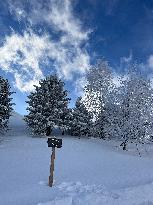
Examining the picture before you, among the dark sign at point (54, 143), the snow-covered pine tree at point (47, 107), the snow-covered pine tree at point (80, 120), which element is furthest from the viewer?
the snow-covered pine tree at point (80, 120)

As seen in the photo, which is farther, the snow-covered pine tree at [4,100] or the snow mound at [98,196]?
the snow-covered pine tree at [4,100]

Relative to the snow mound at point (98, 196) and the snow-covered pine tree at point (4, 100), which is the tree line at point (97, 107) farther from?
the snow mound at point (98, 196)

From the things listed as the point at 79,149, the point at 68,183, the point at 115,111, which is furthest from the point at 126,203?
the point at 115,111

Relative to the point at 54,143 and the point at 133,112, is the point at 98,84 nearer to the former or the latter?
the point at 133,112

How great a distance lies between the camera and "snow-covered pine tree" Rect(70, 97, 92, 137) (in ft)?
140

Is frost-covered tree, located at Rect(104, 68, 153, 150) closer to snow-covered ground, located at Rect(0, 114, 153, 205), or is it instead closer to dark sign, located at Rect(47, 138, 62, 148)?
snow-covered ground, located at Rect(0, 114, 153, 205)

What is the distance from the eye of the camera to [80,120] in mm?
43031

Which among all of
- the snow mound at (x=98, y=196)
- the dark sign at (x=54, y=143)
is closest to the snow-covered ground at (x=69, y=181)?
the snow mound at (x=98, y=196)

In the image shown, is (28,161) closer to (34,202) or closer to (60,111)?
(34,202)

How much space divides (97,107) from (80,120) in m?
3.53

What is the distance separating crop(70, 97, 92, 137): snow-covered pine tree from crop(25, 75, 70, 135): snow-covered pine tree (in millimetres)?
1335

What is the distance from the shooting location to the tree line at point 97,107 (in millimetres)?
36906

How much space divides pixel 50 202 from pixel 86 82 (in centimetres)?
3681

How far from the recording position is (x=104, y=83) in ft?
152
